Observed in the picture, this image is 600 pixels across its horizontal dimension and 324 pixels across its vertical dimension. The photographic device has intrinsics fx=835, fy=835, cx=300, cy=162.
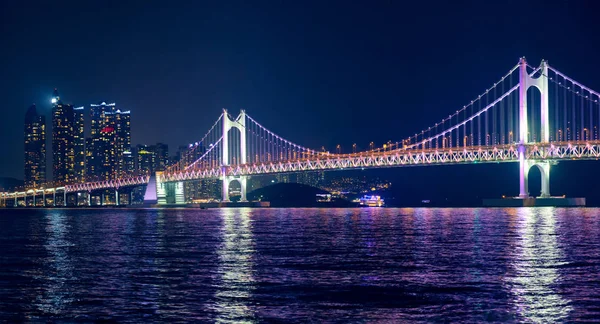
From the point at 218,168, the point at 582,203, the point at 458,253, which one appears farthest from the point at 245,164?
the point at 458,253

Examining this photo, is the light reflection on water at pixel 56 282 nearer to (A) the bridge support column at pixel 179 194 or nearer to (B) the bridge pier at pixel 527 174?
(B) the bridge pier at pixel 527 174

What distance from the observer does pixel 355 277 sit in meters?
21.0

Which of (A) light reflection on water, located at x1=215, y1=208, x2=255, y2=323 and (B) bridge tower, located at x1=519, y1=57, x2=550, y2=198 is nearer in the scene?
(A) light reflection on water, located at x1=215, y1=208, x2=255, y2=323

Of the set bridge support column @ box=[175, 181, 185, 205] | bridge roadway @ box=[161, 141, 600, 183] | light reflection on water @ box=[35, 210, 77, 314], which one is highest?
bridge roadway @ box=[161, 141, 600, 183]

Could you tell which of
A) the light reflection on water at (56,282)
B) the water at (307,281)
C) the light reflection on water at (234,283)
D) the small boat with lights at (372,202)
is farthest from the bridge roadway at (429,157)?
the light reflection on water at (56,282)

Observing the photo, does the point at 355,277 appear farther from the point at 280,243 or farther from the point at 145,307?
the point at 280,243

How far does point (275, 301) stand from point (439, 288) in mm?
3987

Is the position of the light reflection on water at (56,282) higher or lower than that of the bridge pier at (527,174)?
lower

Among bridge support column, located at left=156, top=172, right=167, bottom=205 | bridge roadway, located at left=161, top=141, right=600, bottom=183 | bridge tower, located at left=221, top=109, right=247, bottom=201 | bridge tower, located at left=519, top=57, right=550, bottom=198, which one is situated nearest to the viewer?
bridge roadway, located at left=161, top=141, right=600, bottom=183

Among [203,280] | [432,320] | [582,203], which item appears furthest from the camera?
[582,203]

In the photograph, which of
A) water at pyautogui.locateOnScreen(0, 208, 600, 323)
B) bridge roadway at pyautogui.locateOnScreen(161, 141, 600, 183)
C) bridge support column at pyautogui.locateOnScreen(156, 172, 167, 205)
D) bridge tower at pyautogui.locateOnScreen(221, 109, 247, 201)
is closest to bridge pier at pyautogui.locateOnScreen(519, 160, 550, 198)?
bridge roadway at pyautogui.locateOnScreen(161, 141, 600, 183)

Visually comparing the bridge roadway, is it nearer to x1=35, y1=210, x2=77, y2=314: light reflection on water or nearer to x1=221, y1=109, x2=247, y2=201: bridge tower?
x1=221, y1=109, x2=247, y2=201: bridge tower

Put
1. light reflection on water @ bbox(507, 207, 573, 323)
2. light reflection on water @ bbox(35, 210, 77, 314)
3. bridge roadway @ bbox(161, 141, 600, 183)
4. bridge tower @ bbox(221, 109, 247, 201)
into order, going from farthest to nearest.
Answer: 1. bridge tower @ bbox(221, 109, 247, 201)
2. bridge roadway @ bbox(161, 141, 600, 183)
3. light reflection on water @ bbox(35, 210, 77, 314)
4. light reflection on water @ bbox(507, 207, 573, 323)

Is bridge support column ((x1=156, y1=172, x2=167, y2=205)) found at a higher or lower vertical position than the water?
higher
